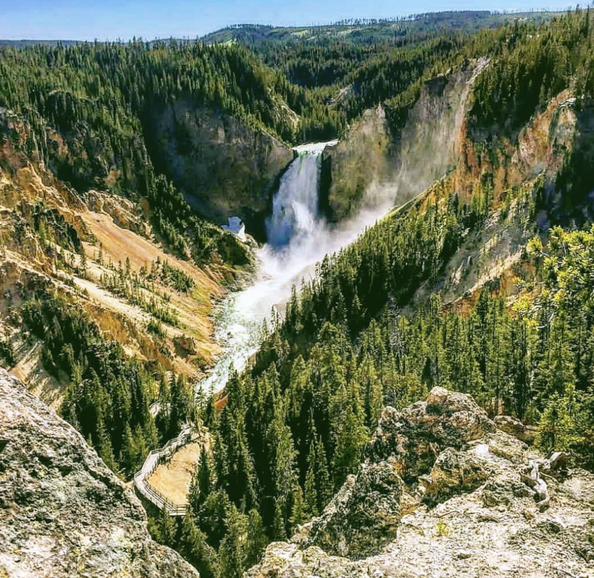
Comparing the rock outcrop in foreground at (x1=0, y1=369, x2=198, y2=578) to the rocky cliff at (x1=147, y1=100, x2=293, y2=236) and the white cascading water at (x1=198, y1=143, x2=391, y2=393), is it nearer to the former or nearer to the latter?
the white cascading water at (x1=198, y1=143, x2=391, y2=393)

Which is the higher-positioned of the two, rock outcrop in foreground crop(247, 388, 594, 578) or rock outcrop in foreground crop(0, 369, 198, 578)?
rock outcrop in foreground crop(0, 369, 198, 578)

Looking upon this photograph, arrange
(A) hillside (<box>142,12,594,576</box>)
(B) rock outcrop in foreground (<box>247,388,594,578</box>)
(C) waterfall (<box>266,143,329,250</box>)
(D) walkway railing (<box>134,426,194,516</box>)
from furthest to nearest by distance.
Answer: (C) waterfall (<box>266,143,329,250</box>) < (D) walkway railing (<box>134,426,194,516</box>) < (A) hillside (<box>142,12,594,576</box>) < (B) rock outcrop in foreground (<box>247,388,594,578</box>)

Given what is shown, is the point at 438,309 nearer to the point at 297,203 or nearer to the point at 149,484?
the point at 149,484

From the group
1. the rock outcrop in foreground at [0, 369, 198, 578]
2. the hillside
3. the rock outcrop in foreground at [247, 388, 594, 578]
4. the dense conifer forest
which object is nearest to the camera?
the rock outcrop in foreground at [0, 369, 198, 578]

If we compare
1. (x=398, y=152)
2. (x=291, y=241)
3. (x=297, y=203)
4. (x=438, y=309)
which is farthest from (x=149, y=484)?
(x=398, y=152)

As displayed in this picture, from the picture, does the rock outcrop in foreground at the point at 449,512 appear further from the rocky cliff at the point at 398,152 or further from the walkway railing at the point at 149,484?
the rocky cliff at the point at 398,152

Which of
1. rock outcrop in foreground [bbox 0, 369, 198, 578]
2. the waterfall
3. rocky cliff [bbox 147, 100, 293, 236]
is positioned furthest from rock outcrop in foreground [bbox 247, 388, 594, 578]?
rocky cliff [bbox 147, 100, 293, 236]

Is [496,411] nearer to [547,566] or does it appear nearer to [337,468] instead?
[337,468]
